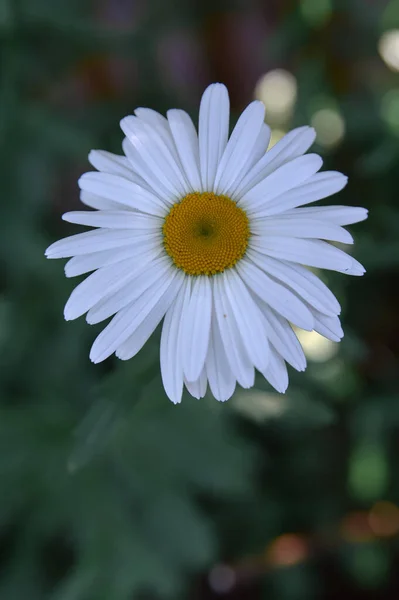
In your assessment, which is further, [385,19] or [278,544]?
[278,544]

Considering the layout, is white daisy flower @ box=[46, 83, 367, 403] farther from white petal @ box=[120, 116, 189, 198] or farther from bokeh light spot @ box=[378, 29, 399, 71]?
bokeh light spot @ box=[378, 29, 399, 71]

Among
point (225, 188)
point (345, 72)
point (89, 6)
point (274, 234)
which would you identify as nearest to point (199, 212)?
point (225, 188)

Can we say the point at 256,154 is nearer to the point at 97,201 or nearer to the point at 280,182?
the point at 280,182

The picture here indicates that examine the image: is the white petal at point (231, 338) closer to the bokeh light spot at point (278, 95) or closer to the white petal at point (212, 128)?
the white petal at point (212, 128)

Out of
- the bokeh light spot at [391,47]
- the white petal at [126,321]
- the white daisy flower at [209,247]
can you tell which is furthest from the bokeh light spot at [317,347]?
→ the bokeh light spot at [391,47]

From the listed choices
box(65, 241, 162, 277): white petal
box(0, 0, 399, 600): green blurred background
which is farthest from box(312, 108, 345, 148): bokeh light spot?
box(65, 241, 162, 277): white petal

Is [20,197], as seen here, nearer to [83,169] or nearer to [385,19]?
[83,169]
